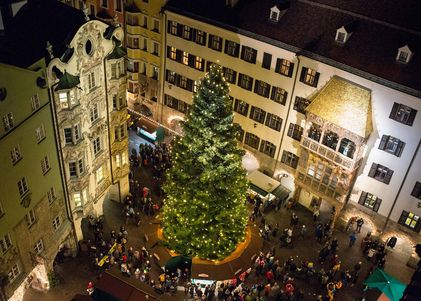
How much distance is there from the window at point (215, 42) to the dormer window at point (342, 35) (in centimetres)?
1278

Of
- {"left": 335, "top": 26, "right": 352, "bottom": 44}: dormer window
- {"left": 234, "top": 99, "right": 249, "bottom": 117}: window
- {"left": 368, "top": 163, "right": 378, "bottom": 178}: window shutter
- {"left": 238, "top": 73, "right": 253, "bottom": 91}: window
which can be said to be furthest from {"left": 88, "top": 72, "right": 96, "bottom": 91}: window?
{"left": 368, "top": 163, "right": 378, "bottom": 178}: window shutter

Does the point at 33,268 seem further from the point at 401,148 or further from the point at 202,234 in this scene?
the point at 401,148

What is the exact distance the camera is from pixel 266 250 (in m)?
47.7

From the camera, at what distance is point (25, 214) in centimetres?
3522

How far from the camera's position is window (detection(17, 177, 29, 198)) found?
33981 millimetres

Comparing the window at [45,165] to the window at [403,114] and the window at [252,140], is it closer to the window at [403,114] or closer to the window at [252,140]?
the window at [252,140]

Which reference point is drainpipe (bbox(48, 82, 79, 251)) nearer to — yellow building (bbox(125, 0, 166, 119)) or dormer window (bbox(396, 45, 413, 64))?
yellow building (bbox(125, 0, 166, 119))

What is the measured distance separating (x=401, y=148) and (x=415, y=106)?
421 cm

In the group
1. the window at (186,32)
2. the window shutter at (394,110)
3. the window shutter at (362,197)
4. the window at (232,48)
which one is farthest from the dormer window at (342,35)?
the window at (186,32)

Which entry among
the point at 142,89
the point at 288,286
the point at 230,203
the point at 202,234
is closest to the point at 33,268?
the point at 202,234

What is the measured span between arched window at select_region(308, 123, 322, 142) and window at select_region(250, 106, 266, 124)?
246 inches

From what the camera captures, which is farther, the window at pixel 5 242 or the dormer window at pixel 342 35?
the dormer window at pixel 342 35

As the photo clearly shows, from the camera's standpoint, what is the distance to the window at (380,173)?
4491 centimetres

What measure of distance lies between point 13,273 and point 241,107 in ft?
95.1
